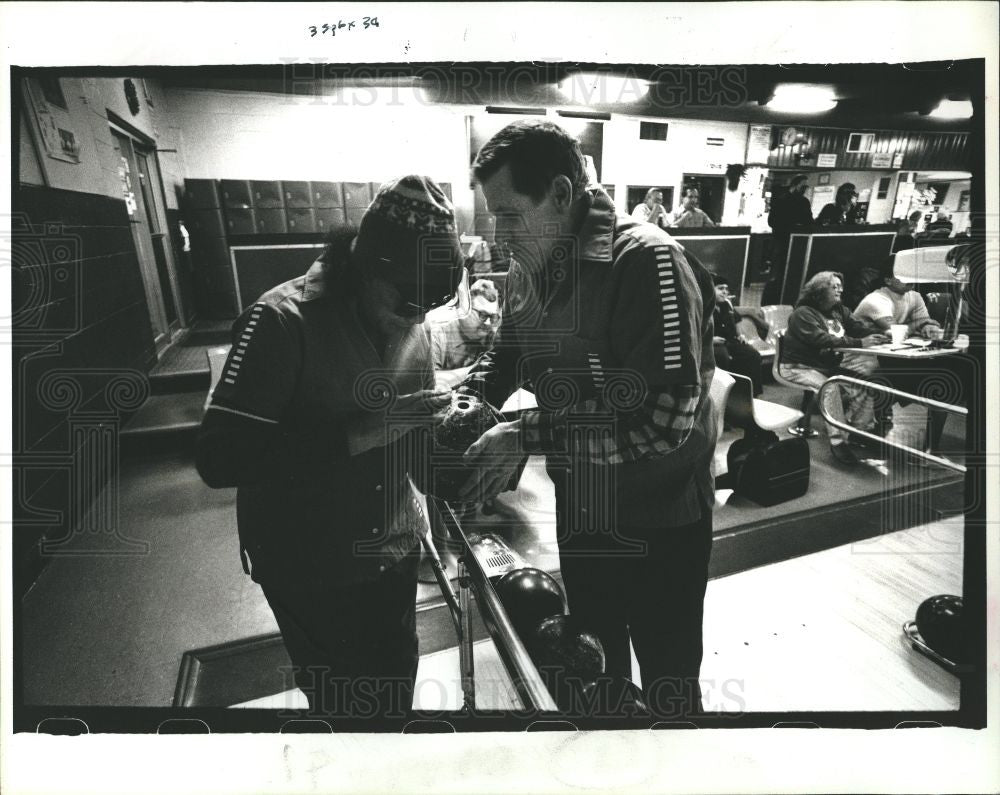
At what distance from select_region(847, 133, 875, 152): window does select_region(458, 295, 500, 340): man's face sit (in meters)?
0.92

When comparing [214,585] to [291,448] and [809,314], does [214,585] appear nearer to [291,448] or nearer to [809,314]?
[291,448]

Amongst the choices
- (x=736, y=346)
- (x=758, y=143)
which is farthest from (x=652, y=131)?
(x=736, y=346)

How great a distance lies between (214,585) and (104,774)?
0.48 meters

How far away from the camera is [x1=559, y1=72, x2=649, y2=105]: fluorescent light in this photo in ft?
3.49

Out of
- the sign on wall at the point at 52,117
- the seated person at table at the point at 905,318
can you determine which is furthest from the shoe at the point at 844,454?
Result: the sign on wall at the point at 52,117

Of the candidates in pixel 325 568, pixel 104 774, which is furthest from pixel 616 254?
pixel 104 774

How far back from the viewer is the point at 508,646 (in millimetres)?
1052

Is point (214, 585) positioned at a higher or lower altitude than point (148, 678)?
higher

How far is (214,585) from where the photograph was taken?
4.01 feet

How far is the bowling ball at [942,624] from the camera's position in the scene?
50.9 inches

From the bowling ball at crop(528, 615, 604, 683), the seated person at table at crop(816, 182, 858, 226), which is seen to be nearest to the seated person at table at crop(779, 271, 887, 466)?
the seated person at table at crop(816, 182, 858, 226)

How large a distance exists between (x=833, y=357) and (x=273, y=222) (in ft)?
10.5

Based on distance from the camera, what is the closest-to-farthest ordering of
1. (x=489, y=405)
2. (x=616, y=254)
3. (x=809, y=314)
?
(x=616, y=254) < (x=489, y=405) < (x=809, y=314)

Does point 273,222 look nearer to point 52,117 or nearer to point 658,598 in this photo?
point 52,117
